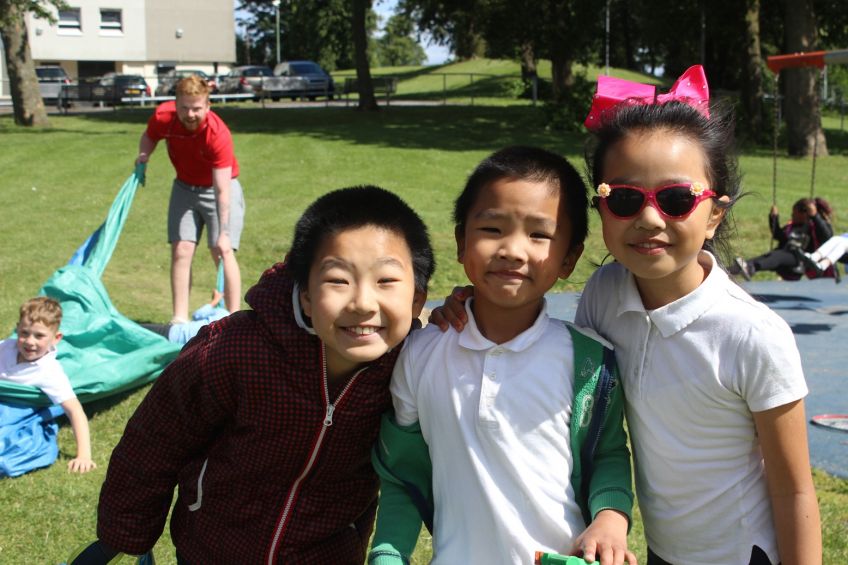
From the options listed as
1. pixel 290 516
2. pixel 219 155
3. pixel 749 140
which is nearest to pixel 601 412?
pixel 290 516

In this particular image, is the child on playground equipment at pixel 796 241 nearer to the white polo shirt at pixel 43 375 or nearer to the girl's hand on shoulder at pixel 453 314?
the white polo shirt at pixel 43 375

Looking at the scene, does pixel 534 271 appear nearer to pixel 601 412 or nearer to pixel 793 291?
pixel 601 412

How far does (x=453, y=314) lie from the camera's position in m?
2.33

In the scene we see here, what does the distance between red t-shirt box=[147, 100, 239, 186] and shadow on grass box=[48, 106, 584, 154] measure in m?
12.7

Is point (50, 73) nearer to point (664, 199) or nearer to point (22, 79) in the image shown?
point (22, 79)

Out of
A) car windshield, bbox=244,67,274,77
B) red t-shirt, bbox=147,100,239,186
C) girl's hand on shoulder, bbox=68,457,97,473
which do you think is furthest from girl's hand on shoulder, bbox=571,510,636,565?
car windshield, bbox=244,67,274,77

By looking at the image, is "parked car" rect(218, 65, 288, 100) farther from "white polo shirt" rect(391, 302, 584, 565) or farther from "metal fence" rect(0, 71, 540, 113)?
"white polo shirt" rect(391, 302, 584, 565)

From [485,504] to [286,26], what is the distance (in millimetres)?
71804

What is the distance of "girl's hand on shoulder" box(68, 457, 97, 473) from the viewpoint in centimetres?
495

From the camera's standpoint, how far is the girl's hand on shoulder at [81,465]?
4945 millimetres

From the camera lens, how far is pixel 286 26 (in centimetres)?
7075

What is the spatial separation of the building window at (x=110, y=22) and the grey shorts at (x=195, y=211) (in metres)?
46.0

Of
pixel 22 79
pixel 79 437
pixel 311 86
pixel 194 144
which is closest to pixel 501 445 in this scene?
pixel 79 437

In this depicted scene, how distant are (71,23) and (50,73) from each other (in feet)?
39.9
